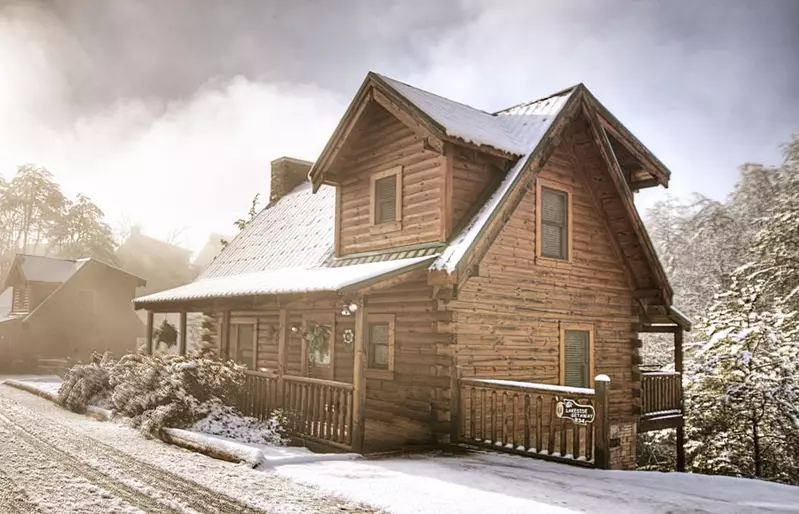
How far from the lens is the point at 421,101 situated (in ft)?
45.3

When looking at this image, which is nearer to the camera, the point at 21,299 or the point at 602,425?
the point at 602,425

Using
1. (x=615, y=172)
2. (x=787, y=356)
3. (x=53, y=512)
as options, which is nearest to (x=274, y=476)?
(x=53, y=512)

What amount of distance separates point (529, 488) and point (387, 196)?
27.3 feet

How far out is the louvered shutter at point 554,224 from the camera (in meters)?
15.1

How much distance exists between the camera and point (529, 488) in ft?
28.1

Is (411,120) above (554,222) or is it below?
above

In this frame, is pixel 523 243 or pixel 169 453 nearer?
pixel 169 453

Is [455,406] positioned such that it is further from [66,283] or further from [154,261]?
[154,261]

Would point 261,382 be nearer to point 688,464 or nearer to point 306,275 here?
point 306,275

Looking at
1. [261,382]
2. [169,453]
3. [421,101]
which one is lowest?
[169,453]

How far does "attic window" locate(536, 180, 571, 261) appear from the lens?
49.0 ft

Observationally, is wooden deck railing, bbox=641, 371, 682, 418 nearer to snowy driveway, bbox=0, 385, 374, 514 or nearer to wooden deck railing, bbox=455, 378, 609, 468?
wooden deck railing, bbox=455, 378, 609, 468

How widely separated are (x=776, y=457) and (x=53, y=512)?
1973 centimetres

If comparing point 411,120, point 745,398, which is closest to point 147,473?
point 411,120
